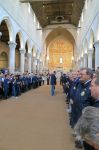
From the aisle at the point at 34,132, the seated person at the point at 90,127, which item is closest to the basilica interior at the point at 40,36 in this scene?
the aisle at the point at 34,132

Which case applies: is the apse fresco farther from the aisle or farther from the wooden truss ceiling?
the aisle

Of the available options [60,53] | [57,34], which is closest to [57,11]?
[57,34]

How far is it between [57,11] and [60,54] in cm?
1623

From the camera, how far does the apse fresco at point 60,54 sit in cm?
4906

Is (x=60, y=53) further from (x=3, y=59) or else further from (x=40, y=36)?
(x=3, y=59)

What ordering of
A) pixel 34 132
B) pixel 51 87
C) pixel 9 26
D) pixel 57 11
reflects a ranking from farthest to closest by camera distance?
pixel 57 11, pixel 9 26, pixel 51 87, pixel 34 132

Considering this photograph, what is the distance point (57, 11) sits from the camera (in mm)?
34000

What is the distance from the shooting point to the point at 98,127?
1.24m

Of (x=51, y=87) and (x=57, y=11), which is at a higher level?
(x=57, y=11)

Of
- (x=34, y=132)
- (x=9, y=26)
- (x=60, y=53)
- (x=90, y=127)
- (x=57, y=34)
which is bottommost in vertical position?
(x=34, y=132)

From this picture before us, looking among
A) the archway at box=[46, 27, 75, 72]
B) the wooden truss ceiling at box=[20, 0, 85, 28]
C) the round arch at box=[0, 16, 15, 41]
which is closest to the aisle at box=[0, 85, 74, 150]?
the round arch at box=[0, 16, 15, 41]

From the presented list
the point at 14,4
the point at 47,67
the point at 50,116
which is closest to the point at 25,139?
the point at 50,116

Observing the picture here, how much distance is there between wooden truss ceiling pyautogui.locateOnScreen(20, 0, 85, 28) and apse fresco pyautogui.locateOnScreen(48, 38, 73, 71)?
822 cm

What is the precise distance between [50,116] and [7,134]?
9.66 ft
